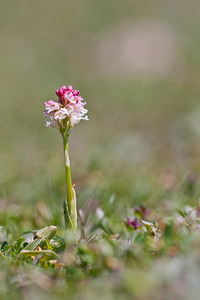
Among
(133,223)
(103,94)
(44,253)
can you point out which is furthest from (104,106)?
(44,253)

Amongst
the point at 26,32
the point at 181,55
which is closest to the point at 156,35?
the point at 181,55

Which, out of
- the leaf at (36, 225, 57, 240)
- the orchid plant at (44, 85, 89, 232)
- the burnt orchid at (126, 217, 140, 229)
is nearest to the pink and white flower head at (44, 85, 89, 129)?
the orchid plant at (44, 85, 89, 232)

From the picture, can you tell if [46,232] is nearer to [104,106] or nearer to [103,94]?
[104,106]

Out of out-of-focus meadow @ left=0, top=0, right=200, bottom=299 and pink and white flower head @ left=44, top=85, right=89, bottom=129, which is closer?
pink and white flower head @ left=44, top=85, right=89, bottom=129

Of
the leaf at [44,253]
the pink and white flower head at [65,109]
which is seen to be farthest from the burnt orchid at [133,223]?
the pink and white flower head at [65,109]

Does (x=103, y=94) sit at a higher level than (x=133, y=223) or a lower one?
higher

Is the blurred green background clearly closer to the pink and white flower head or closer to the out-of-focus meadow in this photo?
the out-of-focus meadow
